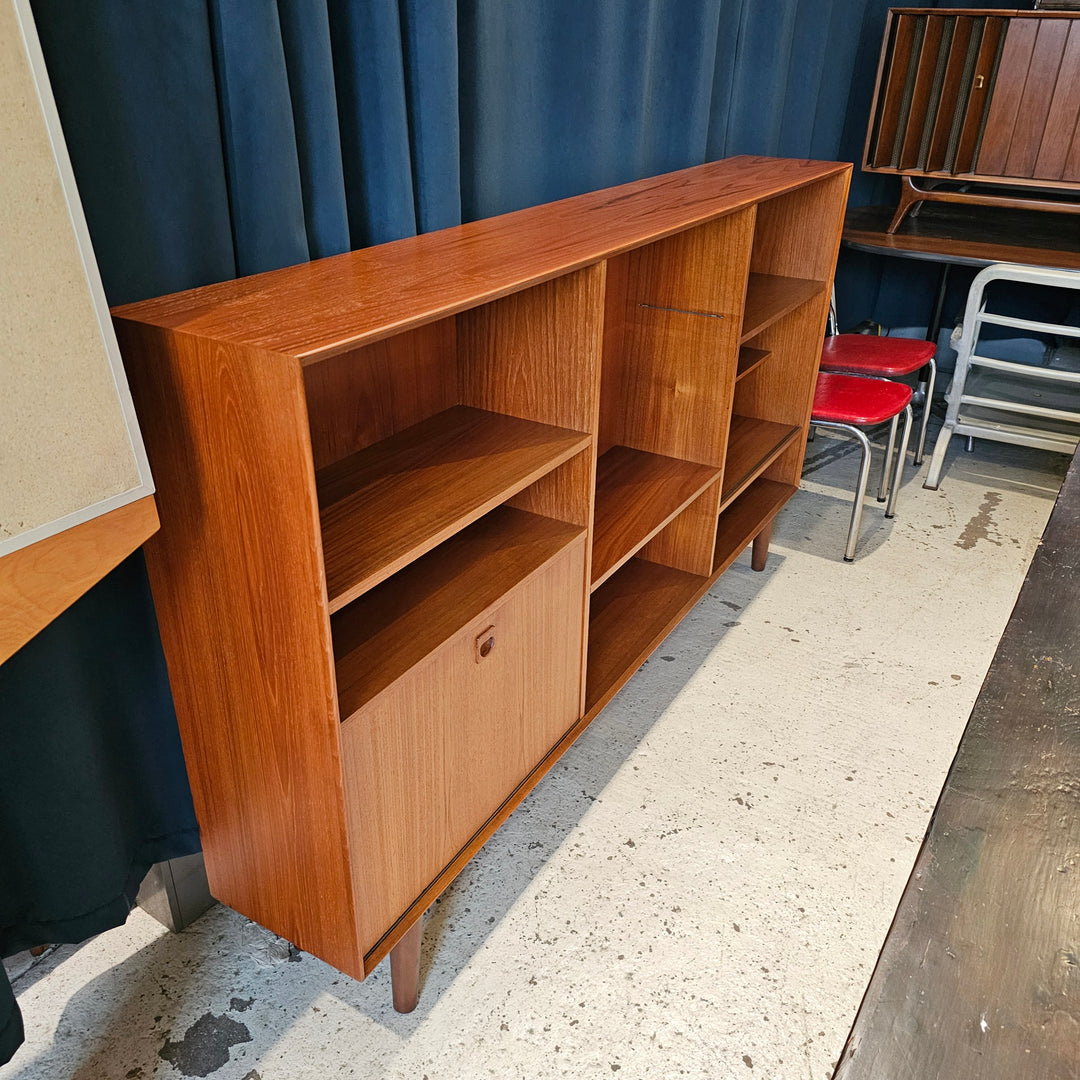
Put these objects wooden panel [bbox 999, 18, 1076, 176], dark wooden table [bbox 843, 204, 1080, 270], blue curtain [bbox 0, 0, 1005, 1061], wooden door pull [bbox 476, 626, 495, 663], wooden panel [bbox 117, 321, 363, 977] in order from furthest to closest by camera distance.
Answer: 1. dark wooden table [bbox 843, 204, 1080, 270]
2. wooden panel [bbox 999, 18, 1076, 176]
3. wooden door pull [bbox 476, 626, 495, 663]
4. blue curtain [bbox 0, 0, 1005, 1061]
5. wooden panel [bbox 117, 321, 363, 977]

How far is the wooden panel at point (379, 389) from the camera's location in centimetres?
143

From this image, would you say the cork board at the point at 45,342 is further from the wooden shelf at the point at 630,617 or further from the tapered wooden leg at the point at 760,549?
the tapered wooden leg at the point at 760,549

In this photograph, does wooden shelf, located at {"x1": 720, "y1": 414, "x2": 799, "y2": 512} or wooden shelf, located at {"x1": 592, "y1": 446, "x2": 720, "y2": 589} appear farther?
wooden shelf, located at {"x1": 720, "y1": 414, "x2": 799, "y2": 512}

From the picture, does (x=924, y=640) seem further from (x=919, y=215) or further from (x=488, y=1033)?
(x=919, y=215)

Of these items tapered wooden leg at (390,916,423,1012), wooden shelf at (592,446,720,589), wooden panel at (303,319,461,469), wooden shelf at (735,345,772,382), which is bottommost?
tapered wooden leg at (390,916,423,1012)

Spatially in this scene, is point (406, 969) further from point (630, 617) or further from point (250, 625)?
point (630, 617)

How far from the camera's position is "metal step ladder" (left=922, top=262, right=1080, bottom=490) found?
283 cm

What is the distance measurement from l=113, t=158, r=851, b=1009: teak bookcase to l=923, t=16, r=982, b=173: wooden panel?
156cm

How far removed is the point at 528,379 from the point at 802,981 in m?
1.09

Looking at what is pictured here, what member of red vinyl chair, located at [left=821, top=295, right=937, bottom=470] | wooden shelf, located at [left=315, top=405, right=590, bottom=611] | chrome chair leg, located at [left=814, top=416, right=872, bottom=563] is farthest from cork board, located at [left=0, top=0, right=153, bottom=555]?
red vinyl chair, located at [left=821, top=295, right=937, bottom=470]

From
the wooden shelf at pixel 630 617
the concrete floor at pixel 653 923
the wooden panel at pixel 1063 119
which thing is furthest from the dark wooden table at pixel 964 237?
the wooden shelf at pixel 630 617

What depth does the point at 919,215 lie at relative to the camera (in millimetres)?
3680

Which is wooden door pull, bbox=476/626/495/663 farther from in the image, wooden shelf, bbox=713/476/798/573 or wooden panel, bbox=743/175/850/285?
wooden panel, bbox=743/175/850/285

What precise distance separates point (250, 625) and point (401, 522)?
0.81ft
